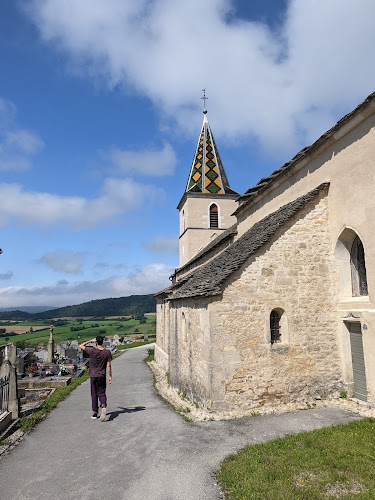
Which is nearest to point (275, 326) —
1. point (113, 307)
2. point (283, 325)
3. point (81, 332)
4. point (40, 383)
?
point (283, 325)

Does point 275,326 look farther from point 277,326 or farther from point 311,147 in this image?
point 311,147

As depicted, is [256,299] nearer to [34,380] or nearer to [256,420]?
[256,420]

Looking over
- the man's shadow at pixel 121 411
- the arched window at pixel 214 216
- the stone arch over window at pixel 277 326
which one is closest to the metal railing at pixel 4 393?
the man's shadow at pixel 121 411

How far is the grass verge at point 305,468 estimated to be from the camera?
406 centimetres

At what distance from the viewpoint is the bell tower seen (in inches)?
960

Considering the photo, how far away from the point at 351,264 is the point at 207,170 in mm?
19108

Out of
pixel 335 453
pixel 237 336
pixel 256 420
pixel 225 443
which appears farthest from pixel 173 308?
pixel 335 453

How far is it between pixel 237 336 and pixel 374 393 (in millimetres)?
3190

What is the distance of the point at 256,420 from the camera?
6902mm

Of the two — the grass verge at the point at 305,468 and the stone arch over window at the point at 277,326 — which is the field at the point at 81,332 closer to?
the stone arch over window at the point at 277,326

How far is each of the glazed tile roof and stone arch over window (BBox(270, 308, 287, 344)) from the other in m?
17.8

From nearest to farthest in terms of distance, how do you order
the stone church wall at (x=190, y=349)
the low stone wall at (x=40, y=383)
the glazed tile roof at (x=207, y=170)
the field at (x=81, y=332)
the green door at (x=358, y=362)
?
the green door at (x=358, y=362) → the stone church wall at (x=190, y=349) → the low stone wall at (x=40, y=383) → the glazed tile roof at (x=207, y=170) → the field at (x=81, y=332)

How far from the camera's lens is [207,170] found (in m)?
25.9

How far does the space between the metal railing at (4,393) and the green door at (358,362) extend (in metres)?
8.26
